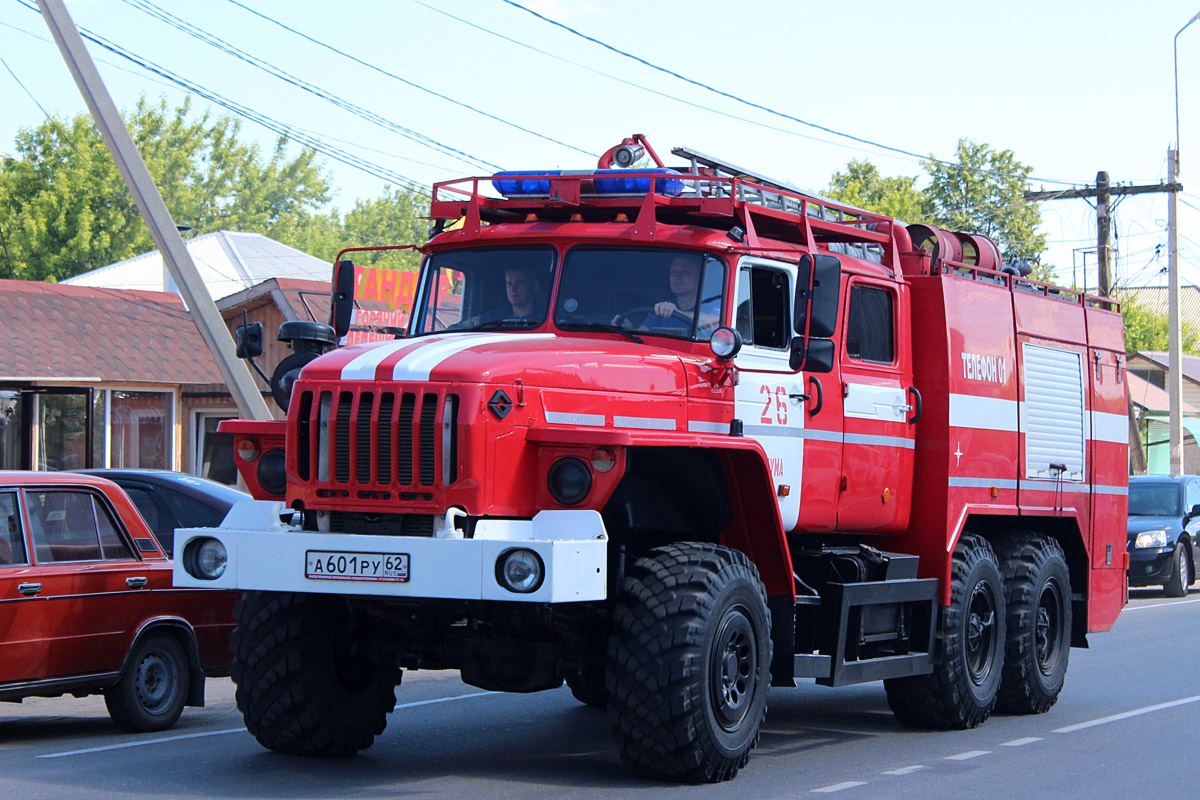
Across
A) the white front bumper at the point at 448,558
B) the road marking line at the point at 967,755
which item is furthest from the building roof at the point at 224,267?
the white front bumper at the point at 448,558

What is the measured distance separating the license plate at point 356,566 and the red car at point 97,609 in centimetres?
267

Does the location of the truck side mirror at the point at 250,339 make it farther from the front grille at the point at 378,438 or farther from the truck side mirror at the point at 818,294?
the truck side mirror at the point at 818,294

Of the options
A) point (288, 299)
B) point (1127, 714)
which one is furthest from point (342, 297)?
point (288, 299)

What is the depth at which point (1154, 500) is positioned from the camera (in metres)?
24.0

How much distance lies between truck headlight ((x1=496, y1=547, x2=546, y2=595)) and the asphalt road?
1.24 metres

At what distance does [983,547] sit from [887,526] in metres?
1.04

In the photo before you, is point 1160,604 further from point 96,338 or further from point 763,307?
point 96,338

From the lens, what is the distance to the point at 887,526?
398 inches

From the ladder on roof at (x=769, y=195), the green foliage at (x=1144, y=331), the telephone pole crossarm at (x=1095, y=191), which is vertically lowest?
the ladder on roof at (x=769, y=195)

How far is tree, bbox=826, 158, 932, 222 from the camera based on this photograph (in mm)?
56906

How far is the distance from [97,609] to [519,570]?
→ 377 cm

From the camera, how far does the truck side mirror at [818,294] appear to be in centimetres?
855

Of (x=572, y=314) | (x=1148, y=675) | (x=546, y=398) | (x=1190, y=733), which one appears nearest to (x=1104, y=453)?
(x=1148, y=675)

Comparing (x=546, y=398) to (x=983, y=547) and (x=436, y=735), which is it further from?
(x=983, y=547)
